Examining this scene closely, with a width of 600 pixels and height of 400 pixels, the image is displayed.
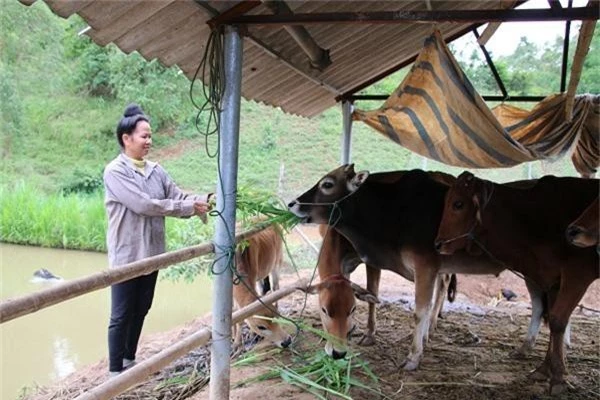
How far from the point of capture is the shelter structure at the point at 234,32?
2.67 metres

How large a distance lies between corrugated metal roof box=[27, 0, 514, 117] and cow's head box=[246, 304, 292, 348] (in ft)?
5.82

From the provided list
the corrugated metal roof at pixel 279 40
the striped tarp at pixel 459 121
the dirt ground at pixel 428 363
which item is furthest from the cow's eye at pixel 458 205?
the corrugated metal roof at pixel 279 40

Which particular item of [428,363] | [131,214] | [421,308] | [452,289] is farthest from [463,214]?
[131,214]

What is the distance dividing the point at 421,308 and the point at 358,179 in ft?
3.39

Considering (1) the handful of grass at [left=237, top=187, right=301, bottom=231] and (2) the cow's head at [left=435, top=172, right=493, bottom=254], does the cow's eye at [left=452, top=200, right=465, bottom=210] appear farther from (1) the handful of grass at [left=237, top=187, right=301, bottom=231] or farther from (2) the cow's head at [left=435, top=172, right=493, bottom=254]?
(1) the handful of grass at [left=237, top=187, right=301, bottom=231]

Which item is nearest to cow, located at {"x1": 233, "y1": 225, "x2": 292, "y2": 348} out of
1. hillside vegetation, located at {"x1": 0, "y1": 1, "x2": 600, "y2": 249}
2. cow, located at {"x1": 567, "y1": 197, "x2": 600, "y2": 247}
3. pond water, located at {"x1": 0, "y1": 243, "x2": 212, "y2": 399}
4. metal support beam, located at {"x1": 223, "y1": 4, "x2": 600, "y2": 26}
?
metal support beam, located at {"x1": 223, "y1": 4, "x2": 600, "y2": 26}

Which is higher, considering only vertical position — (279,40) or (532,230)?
(279,40)

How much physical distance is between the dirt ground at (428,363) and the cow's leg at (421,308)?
0.09 metres

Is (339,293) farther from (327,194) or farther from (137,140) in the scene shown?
(137,140)

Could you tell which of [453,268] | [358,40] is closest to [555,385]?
[453,268]

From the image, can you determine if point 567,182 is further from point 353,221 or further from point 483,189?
point 353,221

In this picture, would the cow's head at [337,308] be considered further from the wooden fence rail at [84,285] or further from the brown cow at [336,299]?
the wooden fence rail at [84,285]

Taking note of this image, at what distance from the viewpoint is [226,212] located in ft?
10.1

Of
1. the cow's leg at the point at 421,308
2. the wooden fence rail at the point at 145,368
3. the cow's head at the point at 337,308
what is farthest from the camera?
the cow's leg at the point at 421,308
